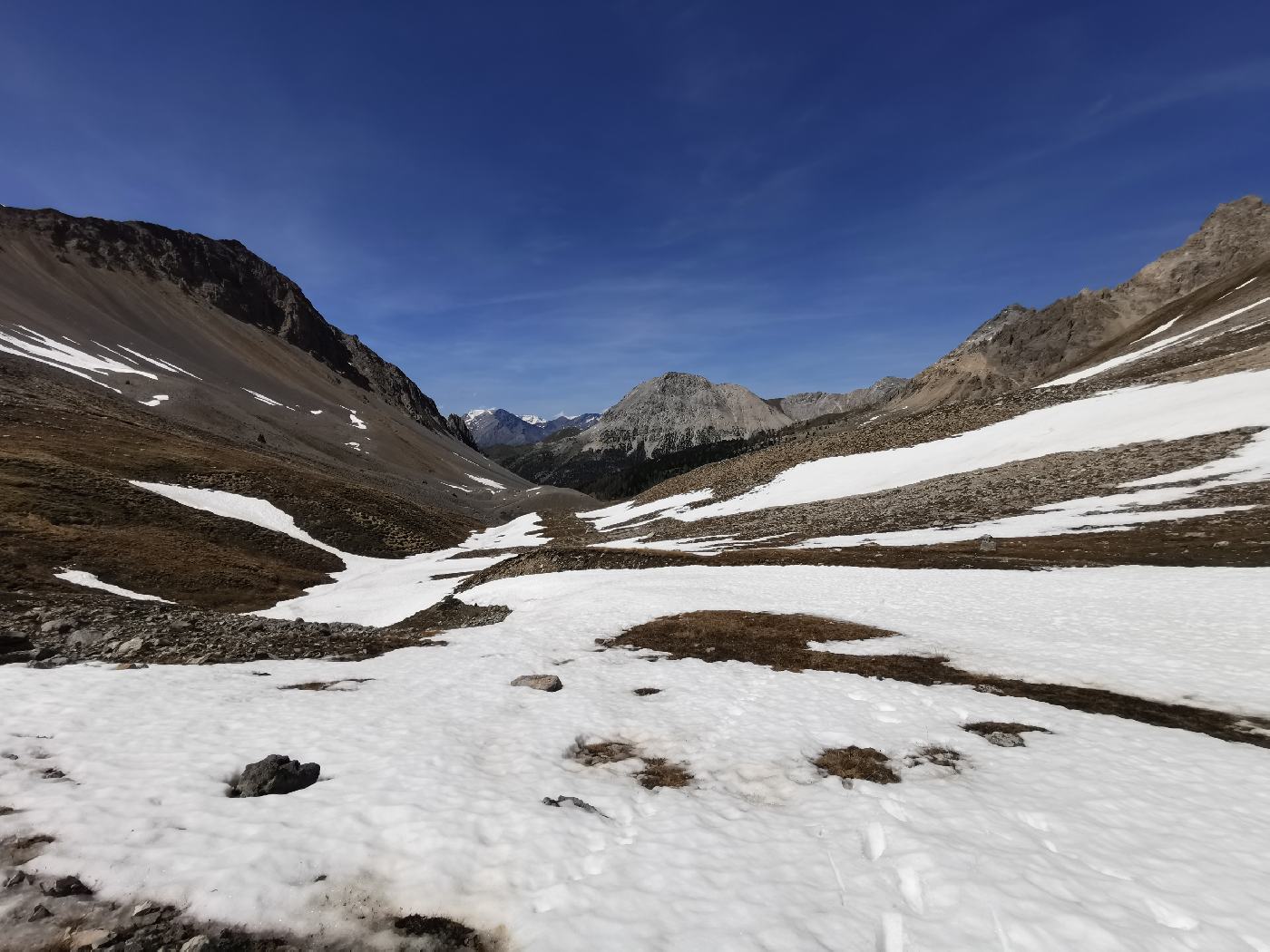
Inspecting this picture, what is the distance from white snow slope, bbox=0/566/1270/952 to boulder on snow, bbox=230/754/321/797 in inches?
14.2

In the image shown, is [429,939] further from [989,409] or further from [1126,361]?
[1126,361]

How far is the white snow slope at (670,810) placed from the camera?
6.23m

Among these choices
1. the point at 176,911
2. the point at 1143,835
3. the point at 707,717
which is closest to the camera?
the point at 176,911

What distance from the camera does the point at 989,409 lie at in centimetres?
7462

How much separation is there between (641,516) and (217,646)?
74.4 metres

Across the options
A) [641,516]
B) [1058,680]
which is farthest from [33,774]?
[641,516]

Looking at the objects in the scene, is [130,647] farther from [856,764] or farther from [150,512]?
[150,512]

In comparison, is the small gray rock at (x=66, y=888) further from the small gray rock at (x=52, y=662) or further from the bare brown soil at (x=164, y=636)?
the bare brown soil at (x=164, y=636)

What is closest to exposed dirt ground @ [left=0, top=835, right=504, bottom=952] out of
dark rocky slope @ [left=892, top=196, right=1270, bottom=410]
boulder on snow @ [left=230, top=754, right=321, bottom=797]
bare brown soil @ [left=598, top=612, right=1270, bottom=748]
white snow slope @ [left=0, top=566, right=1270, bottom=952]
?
white snow slope @ [left=0, top=566, right=1270, bottom=952]

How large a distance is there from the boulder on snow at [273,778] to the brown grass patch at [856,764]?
8.98 meters

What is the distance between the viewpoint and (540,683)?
50.9 ft

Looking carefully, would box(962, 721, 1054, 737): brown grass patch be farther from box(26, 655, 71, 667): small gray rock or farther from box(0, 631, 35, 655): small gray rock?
box(0, 631, 35, 655): small gray rock

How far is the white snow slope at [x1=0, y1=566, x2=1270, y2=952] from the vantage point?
245 inches

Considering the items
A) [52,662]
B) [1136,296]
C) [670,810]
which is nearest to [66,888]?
[670,810]
